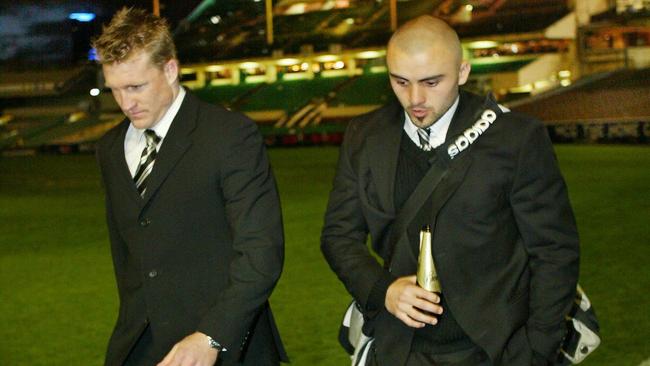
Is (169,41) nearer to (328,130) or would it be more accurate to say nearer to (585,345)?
(585,345)

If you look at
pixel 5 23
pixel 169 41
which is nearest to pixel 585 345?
pixel 169 41

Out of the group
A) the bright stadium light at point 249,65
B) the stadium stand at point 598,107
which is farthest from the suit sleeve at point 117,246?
the bright stadium light at point 249,65

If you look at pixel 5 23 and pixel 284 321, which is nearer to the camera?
pixel 284 321

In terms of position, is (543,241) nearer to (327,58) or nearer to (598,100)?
(598,100)

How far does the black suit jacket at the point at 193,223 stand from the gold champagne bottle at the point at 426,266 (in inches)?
14.3

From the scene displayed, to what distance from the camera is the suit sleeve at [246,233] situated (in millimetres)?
2602

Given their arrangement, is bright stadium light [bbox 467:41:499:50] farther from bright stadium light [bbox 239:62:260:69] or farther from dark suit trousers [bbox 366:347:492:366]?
dark suit trousers [bbox 366:347:492:366]

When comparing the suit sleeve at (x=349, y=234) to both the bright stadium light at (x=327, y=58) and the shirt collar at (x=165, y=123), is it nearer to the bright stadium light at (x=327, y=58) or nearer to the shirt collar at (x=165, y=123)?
the shirt collar at (x=165, y=123)

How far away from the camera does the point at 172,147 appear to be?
274cm

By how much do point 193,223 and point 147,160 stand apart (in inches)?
8.9

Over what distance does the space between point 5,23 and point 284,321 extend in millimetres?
49595

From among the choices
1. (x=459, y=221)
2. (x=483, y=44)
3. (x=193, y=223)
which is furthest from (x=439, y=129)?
(x=483, y=44)

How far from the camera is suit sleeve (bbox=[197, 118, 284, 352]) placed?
2.60 m

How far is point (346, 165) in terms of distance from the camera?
2.85 metres
